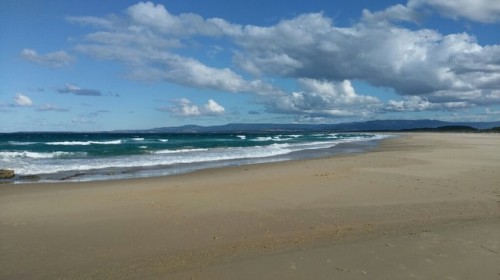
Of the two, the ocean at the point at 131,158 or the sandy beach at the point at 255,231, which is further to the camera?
the ocean at the point at 131,158

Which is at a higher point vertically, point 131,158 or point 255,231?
point 131,158

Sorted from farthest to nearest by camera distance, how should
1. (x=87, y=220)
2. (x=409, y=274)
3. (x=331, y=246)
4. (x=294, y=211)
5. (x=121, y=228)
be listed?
(x=294, y=211), (x=87, y=220), (x=121, y=228), (x=331, y=246), (x=409, y=274)

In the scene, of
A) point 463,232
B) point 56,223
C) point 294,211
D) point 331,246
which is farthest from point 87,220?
point 463,232

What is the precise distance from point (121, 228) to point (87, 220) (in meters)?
1.15

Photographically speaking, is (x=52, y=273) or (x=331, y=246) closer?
(x=52, y=273)

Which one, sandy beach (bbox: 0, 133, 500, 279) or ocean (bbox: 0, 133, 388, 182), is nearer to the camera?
sandy beach (bbox: 0, 133, 500, 279)

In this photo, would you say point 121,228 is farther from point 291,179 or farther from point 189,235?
point 291,179

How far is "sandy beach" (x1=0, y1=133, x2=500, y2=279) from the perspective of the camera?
5.43 meters

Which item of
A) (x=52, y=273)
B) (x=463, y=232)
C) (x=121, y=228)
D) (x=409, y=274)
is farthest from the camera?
(x=121, y=228)

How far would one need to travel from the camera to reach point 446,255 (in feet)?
18.9

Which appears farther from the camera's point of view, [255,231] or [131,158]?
[131,158]

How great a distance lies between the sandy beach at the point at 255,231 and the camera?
214 inches

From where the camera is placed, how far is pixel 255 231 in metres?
7.40

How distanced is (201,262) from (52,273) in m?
2.02
